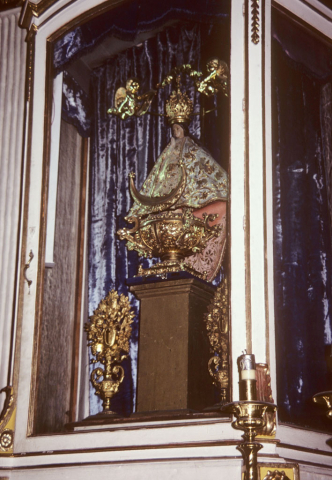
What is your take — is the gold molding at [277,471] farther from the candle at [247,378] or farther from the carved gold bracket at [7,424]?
the carved gold bracket at [7,424]

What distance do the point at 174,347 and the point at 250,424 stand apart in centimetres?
90

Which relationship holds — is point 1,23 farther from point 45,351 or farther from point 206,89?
point 45,351

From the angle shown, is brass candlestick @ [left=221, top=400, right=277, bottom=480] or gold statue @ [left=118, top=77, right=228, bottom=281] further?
gold statue @ [left=118, top=77, right=228, bottom=281]

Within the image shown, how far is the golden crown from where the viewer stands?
4223 millimetres

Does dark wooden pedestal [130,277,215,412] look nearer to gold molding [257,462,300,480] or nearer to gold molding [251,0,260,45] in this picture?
gold molding [257,462,300,480]

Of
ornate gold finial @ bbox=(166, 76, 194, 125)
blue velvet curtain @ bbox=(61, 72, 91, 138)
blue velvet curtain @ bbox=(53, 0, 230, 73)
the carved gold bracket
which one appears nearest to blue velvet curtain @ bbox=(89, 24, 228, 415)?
blue velvet curtain @ bbox=(61, 72, 91, 138)

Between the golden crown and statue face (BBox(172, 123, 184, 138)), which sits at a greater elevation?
the golden crown

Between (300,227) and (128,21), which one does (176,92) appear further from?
(300,227)

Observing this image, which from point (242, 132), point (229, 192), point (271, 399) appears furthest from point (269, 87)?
point (271, 399)

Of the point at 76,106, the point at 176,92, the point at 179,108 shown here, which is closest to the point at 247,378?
the point at 179,108

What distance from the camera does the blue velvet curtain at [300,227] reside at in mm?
3533

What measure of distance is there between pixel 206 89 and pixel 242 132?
912 millimetres

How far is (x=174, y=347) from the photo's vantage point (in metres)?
3.64

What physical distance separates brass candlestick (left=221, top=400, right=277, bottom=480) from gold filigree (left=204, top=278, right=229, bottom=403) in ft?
2.15
